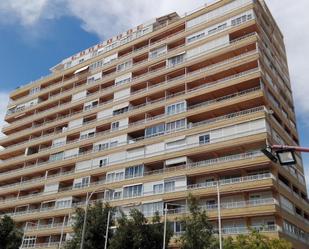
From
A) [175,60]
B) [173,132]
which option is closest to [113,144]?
[173,132]

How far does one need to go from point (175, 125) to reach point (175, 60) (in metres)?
12.2

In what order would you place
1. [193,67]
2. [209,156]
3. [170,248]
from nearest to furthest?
[170,248], [209,156], [193,67]

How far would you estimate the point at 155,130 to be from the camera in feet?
190

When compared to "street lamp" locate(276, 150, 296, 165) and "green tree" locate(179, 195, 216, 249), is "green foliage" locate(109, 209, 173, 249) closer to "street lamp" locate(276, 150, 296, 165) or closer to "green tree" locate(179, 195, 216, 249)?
"green tree" locate(179, 195, 216, 249)

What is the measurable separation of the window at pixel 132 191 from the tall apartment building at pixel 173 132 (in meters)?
0.16

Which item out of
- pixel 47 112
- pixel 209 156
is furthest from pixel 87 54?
pixel 209 156

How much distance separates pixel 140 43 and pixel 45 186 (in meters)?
31.6

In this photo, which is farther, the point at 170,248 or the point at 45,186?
the point at 45,186

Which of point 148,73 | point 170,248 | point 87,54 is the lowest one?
point 170,248

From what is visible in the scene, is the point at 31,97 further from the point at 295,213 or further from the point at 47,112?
the point at 295,213

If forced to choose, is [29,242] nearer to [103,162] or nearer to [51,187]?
[51,187]

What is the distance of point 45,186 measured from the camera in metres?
68.9

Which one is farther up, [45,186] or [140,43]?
[140,43]

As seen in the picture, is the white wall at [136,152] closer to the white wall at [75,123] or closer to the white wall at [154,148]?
the white wall at [154,148]
